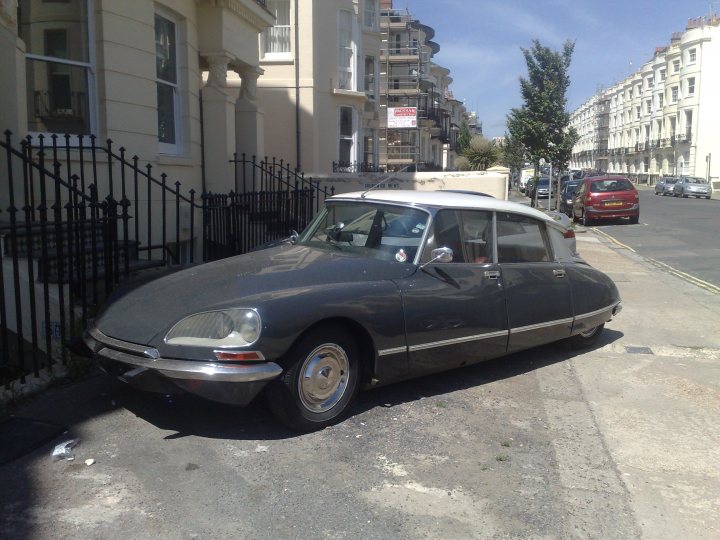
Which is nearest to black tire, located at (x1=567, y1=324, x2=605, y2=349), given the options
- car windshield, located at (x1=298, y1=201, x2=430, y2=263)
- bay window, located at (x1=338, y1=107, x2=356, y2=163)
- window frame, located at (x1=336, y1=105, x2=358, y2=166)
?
car windshield, located at (x1=298, y1=201, x2=430, y2=263)

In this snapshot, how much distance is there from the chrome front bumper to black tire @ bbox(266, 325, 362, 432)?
0.52ft

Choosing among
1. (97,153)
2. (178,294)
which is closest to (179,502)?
(178,294)

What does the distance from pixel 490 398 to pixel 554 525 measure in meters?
1.78

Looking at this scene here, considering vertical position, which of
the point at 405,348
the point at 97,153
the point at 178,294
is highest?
the point at 97,153

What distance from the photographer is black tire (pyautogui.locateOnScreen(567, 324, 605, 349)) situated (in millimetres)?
6480

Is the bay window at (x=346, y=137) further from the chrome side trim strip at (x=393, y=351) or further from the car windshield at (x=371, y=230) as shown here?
the chrome side trim strip at (x=393, y=351)

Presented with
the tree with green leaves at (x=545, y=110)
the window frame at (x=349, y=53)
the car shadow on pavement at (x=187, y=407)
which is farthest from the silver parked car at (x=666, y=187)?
the car shadow on pavement at (x=187, y=407)

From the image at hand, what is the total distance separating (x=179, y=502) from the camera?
3.35 m

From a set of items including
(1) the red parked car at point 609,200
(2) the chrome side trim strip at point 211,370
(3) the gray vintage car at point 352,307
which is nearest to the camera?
(2) the chrome side trim strip at point 211,370

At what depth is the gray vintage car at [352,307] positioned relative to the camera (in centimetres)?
386

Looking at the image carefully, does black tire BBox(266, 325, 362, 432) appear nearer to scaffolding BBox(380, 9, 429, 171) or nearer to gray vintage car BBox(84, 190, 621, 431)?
gray vintage car BBox(84, 190, 621, 431)

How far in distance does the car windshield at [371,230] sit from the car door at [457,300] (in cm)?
13

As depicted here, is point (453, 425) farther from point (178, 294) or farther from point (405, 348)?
point (178, 294)

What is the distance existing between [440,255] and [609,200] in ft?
65.9
